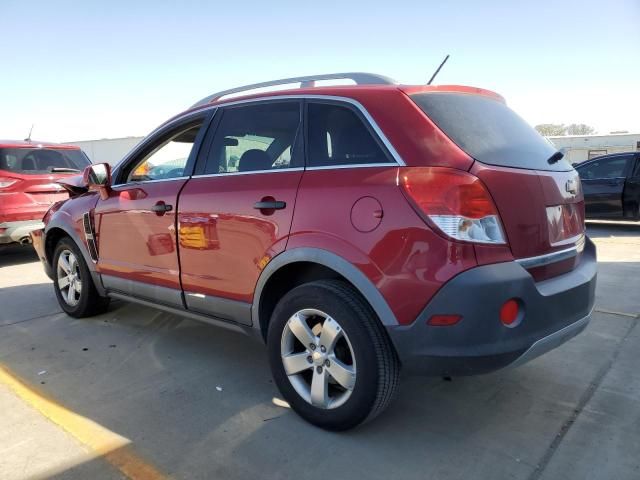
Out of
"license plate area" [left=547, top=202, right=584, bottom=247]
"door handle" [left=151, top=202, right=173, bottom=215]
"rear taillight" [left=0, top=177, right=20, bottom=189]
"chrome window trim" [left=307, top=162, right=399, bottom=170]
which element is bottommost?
"license plate area" [left=547, top=202, right=584, bottom=247]

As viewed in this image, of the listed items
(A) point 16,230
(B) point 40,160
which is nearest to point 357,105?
(A) point 16,230

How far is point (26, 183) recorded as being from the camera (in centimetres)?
729

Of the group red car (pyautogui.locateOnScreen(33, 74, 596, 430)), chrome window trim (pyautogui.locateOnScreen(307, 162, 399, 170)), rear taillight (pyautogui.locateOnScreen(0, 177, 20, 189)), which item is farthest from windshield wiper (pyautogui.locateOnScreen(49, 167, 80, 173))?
chrome window trim (pyautogui.locateOnScreen(307, 162, 399, 170))

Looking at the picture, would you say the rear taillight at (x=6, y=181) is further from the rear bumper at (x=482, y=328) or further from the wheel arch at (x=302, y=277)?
the rear bumper at (x=482, y=328)

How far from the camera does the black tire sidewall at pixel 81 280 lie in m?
4.58

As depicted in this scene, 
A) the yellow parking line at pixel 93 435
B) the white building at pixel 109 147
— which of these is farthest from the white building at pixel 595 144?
the yellow parking line at pixel 93 435

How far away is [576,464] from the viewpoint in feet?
7.94

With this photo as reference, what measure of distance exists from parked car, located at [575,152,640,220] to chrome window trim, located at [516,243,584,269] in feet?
27.7

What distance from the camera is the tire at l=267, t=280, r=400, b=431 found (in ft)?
8.20

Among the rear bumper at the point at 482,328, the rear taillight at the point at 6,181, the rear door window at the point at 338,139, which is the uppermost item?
the rear door window at the point at 338,139

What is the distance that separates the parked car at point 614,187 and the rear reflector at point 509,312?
9.13 metres

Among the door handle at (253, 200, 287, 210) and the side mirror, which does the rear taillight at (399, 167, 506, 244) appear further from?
the side mirror

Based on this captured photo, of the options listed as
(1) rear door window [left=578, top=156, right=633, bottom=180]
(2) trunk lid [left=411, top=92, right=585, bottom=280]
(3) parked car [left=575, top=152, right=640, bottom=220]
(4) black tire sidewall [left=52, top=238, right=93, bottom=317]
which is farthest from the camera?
(1) rear door window [left=578, top=156, right=633, bottom=180]

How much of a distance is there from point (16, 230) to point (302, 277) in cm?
581
